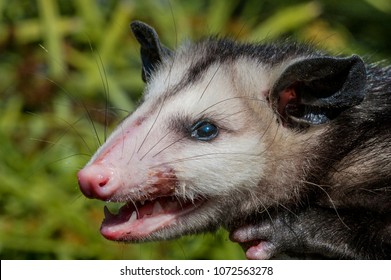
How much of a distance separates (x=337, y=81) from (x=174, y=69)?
1.73ft

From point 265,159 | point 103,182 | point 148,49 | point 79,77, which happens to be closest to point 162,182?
point 103,182

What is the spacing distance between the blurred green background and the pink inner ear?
167 centimetres

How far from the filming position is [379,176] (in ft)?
7.38

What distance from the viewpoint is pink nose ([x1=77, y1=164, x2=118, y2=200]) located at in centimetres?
199

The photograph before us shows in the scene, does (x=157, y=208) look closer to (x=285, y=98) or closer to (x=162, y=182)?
(x=162, y=182)

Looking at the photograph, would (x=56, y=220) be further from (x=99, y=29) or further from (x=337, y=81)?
(x=337, y=81)

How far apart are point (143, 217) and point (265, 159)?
365mm

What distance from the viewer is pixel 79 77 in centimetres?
495

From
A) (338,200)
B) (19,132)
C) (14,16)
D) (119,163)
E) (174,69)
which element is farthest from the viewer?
(14,16)

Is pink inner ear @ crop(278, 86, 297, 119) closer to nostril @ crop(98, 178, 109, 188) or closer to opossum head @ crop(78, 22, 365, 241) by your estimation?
opossum head @ crop(78, 22, 365, 241)

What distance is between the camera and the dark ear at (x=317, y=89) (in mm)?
2119

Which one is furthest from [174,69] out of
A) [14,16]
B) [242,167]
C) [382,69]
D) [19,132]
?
[14,16]

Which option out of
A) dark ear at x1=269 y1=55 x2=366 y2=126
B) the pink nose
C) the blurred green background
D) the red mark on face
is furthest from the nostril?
the blurred green background

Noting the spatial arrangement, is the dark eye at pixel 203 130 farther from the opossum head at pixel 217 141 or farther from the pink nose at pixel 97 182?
the pink nose at pixel 97 182
